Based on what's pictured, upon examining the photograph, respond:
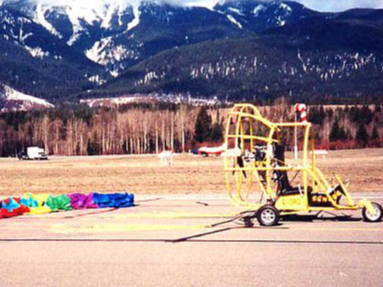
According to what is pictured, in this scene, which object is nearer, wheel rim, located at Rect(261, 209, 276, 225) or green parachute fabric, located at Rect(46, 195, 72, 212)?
wheel rim, located at Rect(261, 209, 276, 225)

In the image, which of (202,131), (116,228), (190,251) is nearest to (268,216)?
(190,251)

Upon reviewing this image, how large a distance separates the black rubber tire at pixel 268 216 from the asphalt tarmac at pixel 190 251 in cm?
21

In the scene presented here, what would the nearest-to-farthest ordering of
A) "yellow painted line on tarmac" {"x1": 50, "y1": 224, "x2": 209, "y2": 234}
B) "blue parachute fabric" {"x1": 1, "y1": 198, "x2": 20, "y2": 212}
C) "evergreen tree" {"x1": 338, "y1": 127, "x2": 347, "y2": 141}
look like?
"yellow painted line on tarmac" {"x1": 50, "y1": 224, "x2": 209, "y2": 234} → "blue parachute fabric" {"x1": 1, "y1": 198, "x2": 20, "y2": 212} → "evergreen tree" {"x1": 338, "y1": 127, "x2": 347, "y2": 141}

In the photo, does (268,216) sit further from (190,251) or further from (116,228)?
(116,228)

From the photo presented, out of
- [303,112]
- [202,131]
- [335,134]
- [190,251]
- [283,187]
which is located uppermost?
[303,112]

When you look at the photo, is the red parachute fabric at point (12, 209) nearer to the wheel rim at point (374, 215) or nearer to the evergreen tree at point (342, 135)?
the wheel rim at point (374, 215)

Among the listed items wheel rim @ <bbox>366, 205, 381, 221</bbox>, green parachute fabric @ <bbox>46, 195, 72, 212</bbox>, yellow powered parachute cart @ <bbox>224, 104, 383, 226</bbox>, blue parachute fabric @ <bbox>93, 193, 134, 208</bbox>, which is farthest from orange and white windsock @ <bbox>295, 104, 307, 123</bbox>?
green parachute fabric @ <bbox>46, 195, 72, 212</bbox>

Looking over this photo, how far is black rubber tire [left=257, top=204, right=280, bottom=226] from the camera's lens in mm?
15117

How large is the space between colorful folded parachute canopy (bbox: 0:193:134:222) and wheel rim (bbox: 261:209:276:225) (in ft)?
24.6

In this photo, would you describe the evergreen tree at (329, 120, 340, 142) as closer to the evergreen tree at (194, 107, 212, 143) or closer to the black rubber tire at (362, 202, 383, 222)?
the evergreen tree at (194, 107, 212, 143)

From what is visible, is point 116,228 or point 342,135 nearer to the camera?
point 116,228

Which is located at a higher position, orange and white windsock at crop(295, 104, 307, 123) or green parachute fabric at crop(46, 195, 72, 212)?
orange and white windsock at crop(295, 104, 307, 123)

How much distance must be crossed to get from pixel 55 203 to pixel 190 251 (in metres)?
9.62

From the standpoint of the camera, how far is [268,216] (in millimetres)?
15203
